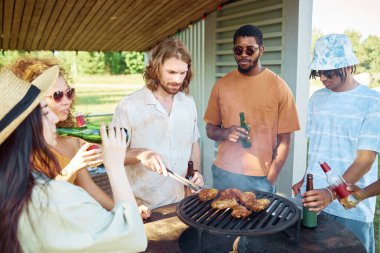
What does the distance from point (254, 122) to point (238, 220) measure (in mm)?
1547

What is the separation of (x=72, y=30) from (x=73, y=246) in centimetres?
633

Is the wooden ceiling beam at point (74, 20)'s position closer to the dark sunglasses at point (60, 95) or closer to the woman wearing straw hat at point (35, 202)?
the dark sunglasses at point (60, 95)

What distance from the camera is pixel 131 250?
140 centimetres

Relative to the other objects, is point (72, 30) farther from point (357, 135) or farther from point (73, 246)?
point (73, 246)

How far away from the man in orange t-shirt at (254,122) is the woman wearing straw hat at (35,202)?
2262 millimetres

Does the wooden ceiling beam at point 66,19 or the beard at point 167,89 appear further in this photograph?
the wooden ceiling beam at point 66,19

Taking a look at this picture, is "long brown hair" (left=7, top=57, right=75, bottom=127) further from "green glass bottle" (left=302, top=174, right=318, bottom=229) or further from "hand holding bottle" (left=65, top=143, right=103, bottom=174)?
"green glass bottle" (left=302, top=174, right=318, bottom=229)

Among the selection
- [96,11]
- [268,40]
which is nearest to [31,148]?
[268,40]

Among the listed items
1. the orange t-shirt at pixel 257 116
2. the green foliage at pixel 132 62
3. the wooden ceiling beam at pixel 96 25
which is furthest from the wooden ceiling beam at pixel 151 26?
the green foliage at pixel 132 62

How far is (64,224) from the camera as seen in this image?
4.05 feet

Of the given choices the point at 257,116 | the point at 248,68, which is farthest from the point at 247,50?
the point at 257,116

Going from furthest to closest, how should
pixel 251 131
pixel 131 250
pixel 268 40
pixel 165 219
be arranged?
pixel 268 40
pixel 251 131
pixel 165 219
pixel 131 250

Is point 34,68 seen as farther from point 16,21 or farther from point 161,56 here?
point 16,21

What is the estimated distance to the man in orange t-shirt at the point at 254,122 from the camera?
3.54 meters
